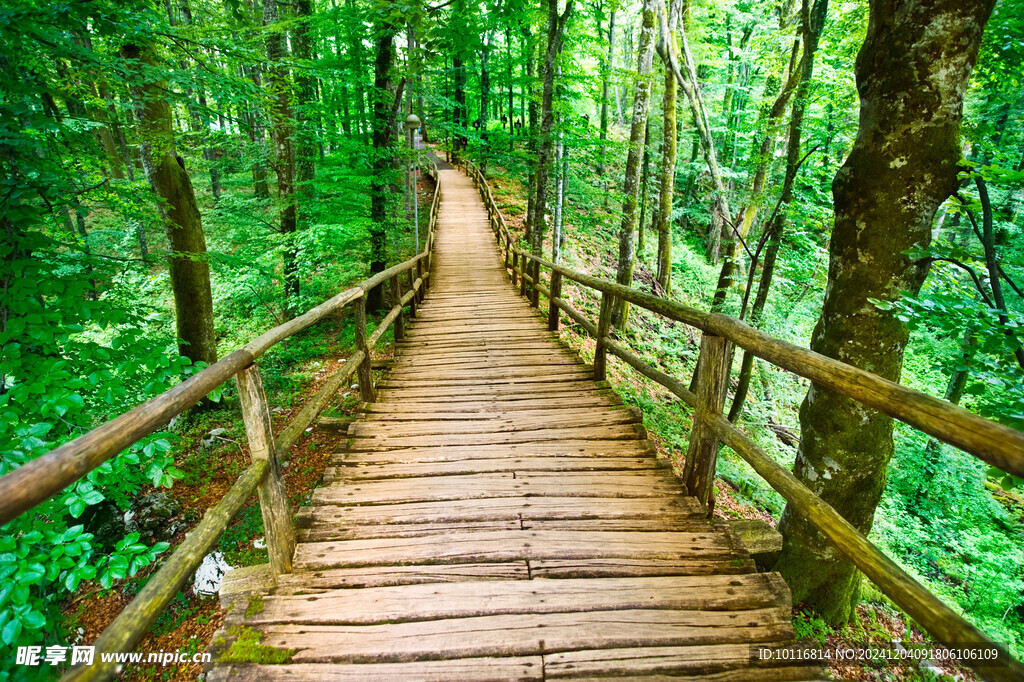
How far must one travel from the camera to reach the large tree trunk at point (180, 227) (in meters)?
5.51

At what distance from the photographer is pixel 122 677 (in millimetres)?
3307

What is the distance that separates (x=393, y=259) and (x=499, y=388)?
6.17m

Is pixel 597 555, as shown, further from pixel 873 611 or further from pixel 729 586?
pixel 873 611

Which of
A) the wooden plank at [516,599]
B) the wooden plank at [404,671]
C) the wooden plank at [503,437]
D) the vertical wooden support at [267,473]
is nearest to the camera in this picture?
the wooden plank at [404,671]

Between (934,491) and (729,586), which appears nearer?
(729,586)

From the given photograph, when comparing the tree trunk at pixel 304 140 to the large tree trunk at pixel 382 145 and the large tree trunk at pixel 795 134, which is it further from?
the large tree trunk at pixel 795 134

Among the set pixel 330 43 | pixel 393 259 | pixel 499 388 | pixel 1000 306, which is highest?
pixel 330 43

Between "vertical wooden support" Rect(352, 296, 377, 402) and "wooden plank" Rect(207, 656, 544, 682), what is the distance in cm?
268

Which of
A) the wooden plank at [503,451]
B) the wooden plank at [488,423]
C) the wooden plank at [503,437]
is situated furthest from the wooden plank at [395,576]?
the wooden plank at [488,423]

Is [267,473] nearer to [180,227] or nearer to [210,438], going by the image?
[180,227]

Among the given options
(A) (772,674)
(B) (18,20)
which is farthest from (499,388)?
(B) (18,20)

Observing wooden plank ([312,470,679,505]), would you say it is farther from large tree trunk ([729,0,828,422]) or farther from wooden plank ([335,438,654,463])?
large tree trunk ([729,0,828,422])

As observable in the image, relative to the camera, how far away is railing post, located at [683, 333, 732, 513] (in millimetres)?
2635

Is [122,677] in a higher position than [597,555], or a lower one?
lower
